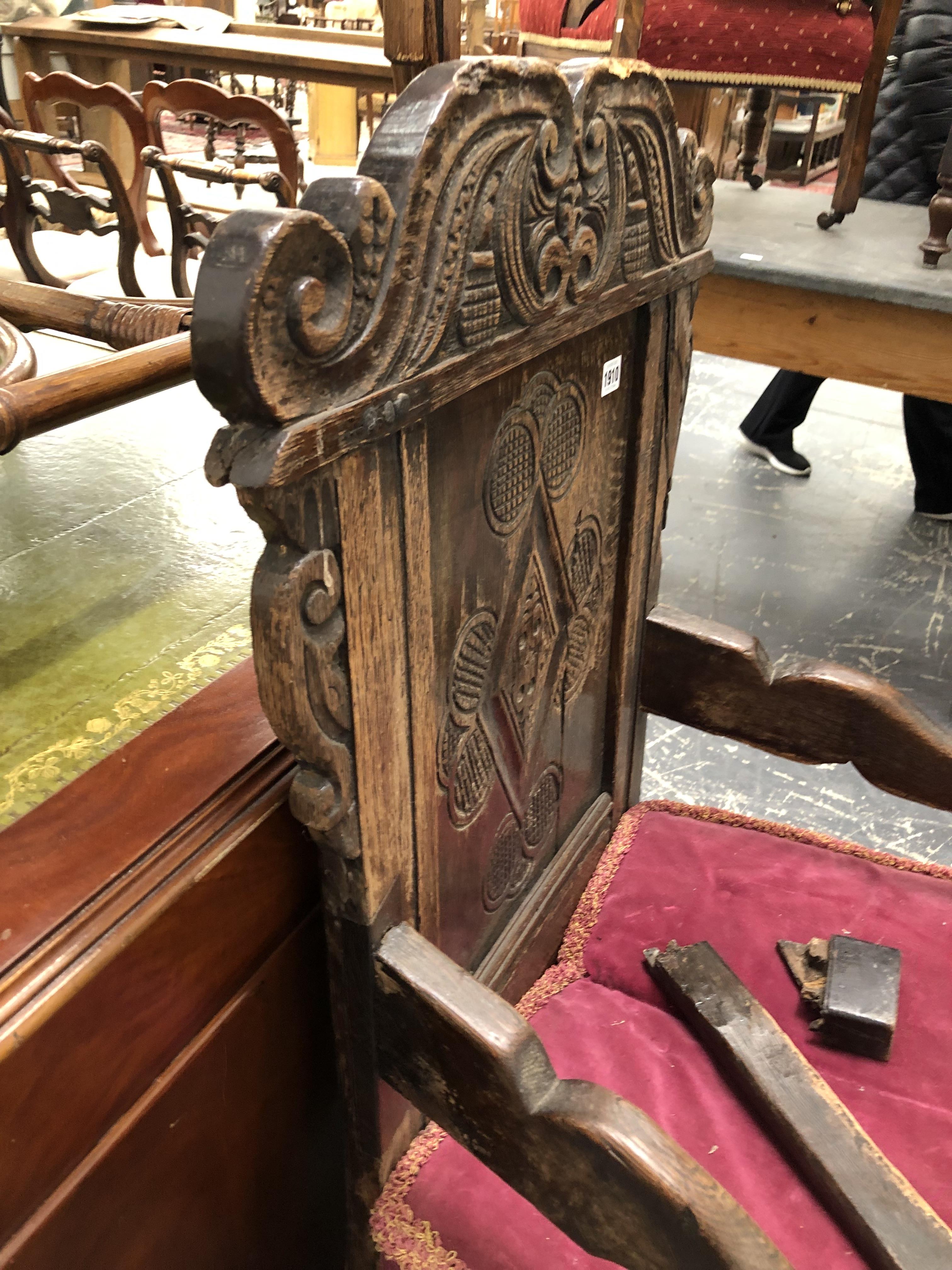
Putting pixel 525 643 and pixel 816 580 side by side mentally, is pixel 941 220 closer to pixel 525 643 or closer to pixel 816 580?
pixel 816 580

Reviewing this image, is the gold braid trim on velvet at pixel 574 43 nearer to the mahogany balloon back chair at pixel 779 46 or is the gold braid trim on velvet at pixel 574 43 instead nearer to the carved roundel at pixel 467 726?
the mahogany balloon back chair at pixel 779 46

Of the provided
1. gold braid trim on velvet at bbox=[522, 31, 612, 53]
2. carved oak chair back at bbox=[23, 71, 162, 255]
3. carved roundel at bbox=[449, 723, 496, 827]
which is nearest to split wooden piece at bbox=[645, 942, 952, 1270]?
carved roundel at bbox=[449, 723, 496, 827]

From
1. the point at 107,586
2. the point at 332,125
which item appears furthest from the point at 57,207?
the point at 332,125

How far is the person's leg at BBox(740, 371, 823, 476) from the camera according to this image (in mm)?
2951

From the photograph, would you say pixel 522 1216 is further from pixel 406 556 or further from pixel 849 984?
pixel 406 556

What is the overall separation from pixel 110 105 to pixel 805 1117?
117 inches

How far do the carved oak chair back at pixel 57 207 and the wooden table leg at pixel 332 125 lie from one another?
4.39m

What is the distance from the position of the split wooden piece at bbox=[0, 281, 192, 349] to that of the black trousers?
1.80m

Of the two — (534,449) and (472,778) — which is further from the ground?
(534,449)

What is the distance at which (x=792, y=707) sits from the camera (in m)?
0.99

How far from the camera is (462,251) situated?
19.7 inches

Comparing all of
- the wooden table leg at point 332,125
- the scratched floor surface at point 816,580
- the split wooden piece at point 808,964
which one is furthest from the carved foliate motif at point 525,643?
the wooden table leg at point 332,125

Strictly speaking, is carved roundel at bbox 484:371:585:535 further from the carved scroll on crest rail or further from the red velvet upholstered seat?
the red velvet upholstered seat

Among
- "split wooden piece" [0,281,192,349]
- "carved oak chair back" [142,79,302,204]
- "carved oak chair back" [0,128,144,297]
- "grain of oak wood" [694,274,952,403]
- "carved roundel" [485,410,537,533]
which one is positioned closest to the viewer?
"carved roundel" [485,410,537,533]
